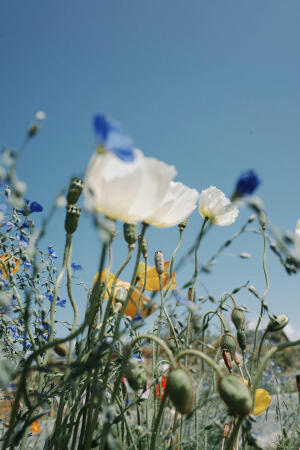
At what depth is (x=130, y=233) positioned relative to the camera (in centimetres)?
71

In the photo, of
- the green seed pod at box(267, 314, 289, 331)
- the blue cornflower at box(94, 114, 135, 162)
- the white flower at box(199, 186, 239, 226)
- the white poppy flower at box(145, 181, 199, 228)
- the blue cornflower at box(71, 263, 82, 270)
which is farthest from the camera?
the blue cornflower at box(71, 263, 82, 270)

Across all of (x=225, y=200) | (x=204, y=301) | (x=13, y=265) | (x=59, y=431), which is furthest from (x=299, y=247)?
(x=13, y=265)

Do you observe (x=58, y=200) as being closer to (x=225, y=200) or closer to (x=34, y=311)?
(x=34, y=311)

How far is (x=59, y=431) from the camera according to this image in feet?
2.14

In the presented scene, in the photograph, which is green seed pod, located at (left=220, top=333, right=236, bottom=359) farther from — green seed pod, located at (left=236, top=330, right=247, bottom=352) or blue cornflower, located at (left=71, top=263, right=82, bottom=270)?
blue cornflower, located at (left=71, top=263, right=82, bottom=270)

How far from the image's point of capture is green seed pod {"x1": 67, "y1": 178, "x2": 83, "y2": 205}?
715mm

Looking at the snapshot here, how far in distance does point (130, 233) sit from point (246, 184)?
0.77ft

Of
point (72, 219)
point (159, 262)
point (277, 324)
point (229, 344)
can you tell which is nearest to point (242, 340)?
point (229, 344)

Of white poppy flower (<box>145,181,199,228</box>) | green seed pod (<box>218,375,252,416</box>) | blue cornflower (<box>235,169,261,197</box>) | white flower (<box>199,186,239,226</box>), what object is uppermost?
white flower (<box>199,186,239,226</box>)

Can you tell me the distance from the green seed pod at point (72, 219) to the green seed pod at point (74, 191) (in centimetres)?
3

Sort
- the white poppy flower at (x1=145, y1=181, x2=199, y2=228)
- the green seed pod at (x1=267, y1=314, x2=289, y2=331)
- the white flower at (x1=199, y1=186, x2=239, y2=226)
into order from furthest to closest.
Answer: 1. the white flower at (x1=199, y1=186, x2=239, y2=226)
2. the green seed pod at (x1=267, y1=314, x2=289, y2=331)
3. the white poppy flower at (x1=145, y1=181, x2=199, y2=228)

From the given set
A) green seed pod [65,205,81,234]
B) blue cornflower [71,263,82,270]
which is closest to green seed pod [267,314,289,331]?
green seed pod [65,205,81,234]

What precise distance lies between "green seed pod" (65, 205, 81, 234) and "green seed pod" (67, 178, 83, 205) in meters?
0.03

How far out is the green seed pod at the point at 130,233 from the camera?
71 centimetres
